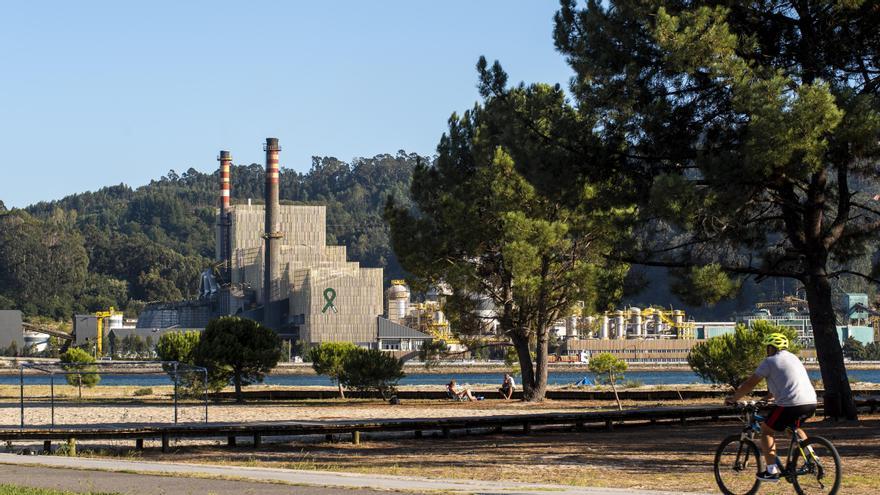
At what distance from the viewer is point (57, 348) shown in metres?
169

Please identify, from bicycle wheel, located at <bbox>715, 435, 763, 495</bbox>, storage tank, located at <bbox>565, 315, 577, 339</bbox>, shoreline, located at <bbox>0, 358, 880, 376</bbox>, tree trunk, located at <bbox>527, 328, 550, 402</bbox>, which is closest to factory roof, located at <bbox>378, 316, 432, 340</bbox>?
shoreline, located at <bbox>0, 358, 880, 376</bbox>

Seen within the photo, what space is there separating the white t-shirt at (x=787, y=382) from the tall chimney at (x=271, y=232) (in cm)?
13387

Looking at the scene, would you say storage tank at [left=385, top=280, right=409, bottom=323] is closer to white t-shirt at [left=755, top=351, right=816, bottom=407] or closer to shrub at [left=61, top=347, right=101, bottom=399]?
shrub at [left=61, top=347, right=101, bottom=399]

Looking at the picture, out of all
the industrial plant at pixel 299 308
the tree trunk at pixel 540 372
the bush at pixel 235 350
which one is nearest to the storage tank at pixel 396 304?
the industrial plant at pixel 299 308

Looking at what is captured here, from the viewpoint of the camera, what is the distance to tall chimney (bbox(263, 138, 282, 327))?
145625 millimetres

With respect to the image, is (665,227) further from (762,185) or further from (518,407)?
(518,407)

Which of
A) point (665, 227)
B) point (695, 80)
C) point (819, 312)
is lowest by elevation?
point (819, 312)

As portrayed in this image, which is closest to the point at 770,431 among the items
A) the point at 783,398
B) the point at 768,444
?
the point at 768,444

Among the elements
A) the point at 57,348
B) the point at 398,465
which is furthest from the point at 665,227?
the point at 57,348

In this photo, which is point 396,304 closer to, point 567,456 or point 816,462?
point 567,456

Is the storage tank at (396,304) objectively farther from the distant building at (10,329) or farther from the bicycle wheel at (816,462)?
the bicycle wheel at (816,462)

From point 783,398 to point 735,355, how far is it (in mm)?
37070

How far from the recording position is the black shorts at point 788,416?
12922mm

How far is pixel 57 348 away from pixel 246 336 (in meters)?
124
